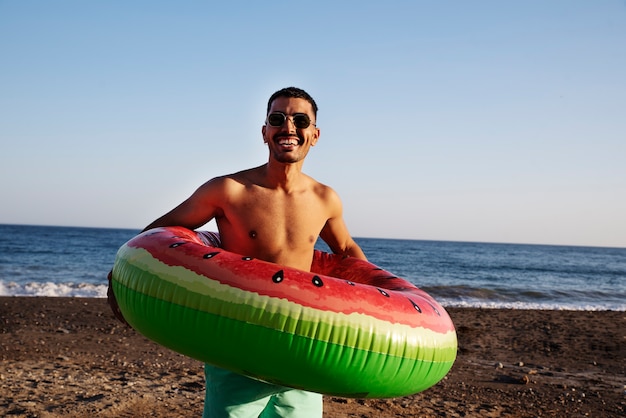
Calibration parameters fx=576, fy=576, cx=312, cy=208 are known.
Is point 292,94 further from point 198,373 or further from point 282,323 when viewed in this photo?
point 198,373

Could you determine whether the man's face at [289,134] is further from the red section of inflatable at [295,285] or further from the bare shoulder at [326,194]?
the red section of inflatable at [295,285]

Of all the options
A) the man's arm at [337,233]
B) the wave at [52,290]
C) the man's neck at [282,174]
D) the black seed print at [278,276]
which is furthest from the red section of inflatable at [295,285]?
the wave at [52,290]

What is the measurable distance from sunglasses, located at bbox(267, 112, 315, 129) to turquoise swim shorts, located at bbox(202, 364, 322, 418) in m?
1.20

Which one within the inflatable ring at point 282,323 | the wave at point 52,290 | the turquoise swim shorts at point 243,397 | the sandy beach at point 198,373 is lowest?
the wave at point 52,290

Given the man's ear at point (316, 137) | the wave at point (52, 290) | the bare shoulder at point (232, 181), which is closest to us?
the bare shoulder at point (232, 181)

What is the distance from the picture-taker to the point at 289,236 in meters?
Result: 2.92

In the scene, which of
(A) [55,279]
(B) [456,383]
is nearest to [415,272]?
(A) [55,279]

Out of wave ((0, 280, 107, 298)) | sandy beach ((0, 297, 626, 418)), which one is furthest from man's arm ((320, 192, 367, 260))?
wave ((0, 280, 107, 298))

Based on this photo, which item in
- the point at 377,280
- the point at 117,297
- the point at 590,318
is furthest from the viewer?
the point at 590,318

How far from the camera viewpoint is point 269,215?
2865 millimetres

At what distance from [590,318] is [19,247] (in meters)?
33.9

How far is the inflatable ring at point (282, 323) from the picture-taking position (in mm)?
2203

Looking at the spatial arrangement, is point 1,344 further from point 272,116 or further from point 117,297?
point 272,116

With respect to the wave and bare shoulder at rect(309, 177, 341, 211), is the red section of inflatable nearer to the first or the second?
bare shoulder at rect(309, 177, 341, 211)
